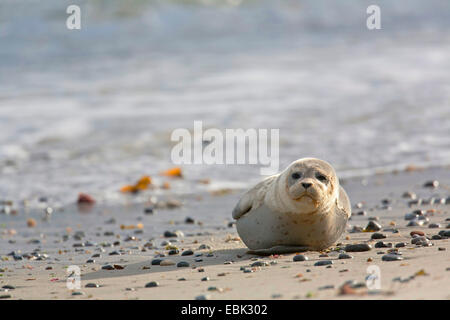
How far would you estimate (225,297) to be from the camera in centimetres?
386

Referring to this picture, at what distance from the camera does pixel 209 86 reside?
15898 millimetres

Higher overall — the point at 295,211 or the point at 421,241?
the point at 295,211

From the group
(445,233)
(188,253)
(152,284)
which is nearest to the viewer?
(152,284)

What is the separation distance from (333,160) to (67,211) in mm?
3660

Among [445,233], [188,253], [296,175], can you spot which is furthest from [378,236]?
[188,253]

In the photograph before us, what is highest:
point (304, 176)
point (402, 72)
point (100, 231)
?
point (402, 72)

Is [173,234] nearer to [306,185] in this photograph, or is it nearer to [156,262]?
[156,262]

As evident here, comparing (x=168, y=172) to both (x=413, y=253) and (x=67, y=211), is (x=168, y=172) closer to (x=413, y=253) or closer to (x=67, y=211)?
(x=67, y=211)

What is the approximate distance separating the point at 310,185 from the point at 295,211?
11.2 inches

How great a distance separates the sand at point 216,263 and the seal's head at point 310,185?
34cm

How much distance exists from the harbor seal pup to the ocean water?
4334mm

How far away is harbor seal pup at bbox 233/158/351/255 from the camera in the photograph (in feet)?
16.1

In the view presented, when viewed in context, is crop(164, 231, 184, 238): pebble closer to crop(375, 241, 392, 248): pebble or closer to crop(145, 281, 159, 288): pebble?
crop(375, 241, 392, 248): pebble
